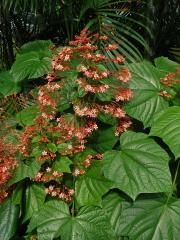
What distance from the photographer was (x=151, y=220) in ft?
5.54

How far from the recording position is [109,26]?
2645 millimetres

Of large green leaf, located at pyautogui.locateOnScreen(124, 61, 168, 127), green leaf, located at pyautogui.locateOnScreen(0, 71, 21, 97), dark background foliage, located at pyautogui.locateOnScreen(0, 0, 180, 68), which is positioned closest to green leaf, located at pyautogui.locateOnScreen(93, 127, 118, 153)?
large green leaf, located at pyautogui.locateOnScreen(124, 61, 168, 127)

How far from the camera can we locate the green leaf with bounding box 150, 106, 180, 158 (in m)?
1.76

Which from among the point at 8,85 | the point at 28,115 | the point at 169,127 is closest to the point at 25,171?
the point at 28,115

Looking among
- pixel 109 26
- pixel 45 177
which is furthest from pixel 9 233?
pixel 109 26

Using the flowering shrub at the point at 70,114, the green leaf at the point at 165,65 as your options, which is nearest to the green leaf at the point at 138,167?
the flowering shrub at the point at 70,114

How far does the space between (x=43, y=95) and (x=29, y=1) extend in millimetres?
1165

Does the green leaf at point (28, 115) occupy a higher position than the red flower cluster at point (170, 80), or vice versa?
the red flower cluster at point (170, 80)

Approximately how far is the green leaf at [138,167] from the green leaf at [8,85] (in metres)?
0.78

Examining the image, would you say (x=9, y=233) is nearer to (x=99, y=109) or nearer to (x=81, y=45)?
(x=99, y=109)

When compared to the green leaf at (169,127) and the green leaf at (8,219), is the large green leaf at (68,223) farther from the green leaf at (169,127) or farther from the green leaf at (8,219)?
the green leaf at (169,127)

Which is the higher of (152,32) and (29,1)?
(29,1)

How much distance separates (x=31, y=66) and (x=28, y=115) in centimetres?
33

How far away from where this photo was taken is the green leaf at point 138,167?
1.69 meters
